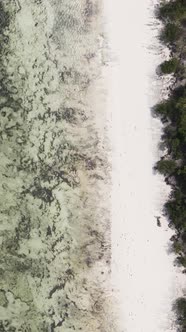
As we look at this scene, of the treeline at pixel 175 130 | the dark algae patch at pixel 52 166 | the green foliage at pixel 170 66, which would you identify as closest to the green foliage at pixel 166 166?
the treeline at pixel 175 130

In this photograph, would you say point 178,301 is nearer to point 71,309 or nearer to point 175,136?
point 71,309

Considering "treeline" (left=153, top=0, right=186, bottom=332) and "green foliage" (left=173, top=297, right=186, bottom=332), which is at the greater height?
"treeline" (left=153, top=0, right=186, bottom=332)

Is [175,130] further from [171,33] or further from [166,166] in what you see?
[171,33]

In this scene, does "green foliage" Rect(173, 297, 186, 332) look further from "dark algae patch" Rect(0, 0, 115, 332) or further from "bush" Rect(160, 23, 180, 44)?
"bush" Rect(160, 23, 180, 44)

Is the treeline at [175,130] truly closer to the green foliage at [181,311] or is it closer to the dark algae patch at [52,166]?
the green foliage at [181,311]

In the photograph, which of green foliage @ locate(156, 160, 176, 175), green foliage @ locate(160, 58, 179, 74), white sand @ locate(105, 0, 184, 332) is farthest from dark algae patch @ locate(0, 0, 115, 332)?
green foliage @ locate(160, 58, 179, 74)
